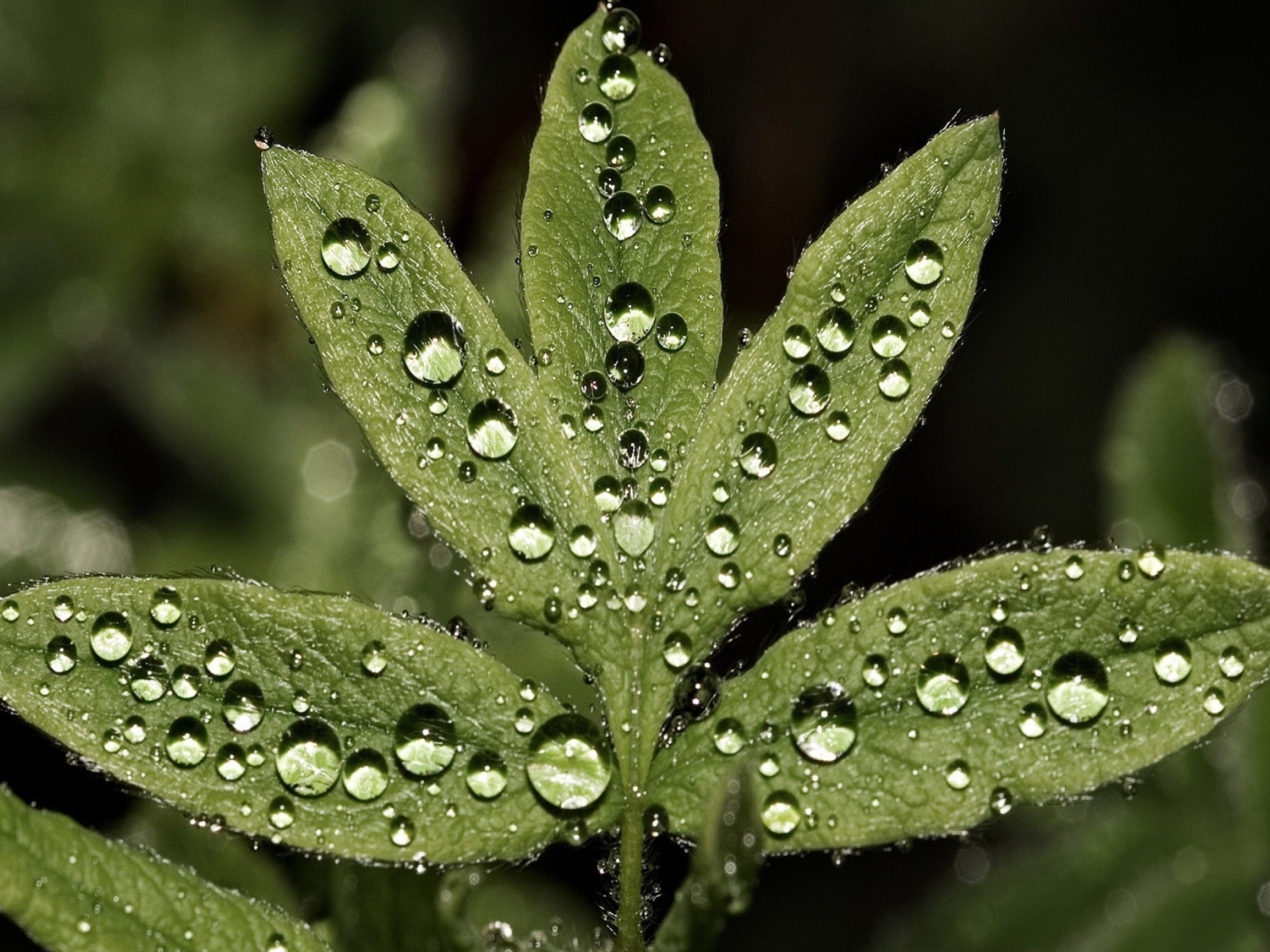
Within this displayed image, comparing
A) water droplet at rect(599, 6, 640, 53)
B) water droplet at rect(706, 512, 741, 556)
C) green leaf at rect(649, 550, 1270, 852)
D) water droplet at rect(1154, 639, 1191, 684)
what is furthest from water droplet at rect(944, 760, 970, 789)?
water droplet at rect(599, 6, 640, 53)

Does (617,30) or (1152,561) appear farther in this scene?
(617,30)

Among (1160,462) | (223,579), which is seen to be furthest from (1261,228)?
(223,579)

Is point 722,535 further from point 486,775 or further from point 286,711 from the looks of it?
point 286,711

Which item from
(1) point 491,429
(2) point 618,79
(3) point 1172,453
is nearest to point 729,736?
(1) point 491,429

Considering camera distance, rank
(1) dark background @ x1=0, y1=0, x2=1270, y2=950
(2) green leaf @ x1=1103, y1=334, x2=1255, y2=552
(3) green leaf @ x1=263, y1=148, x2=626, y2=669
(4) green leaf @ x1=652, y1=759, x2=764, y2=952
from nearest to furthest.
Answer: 1. (4) green leaf @ x1=652, y1=759, x2=764, y2=952
2. (3) green leaf @ x1=263, y1=148, x2=626, y2=669
3. (2) green leaf @ x1=1103, y1=334, x2=1255, y2=552
4. (1) dark background @ x1=0, y1=0, x2=1270, y2=950

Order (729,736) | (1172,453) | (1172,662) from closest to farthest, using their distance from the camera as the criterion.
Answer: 1. (1172,662)
2. (729,736)
3. (1172,453)

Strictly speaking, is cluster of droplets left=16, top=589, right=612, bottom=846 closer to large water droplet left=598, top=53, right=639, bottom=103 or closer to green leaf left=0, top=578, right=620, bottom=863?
green leaf left=0, top=578, right=620, bottom=863
